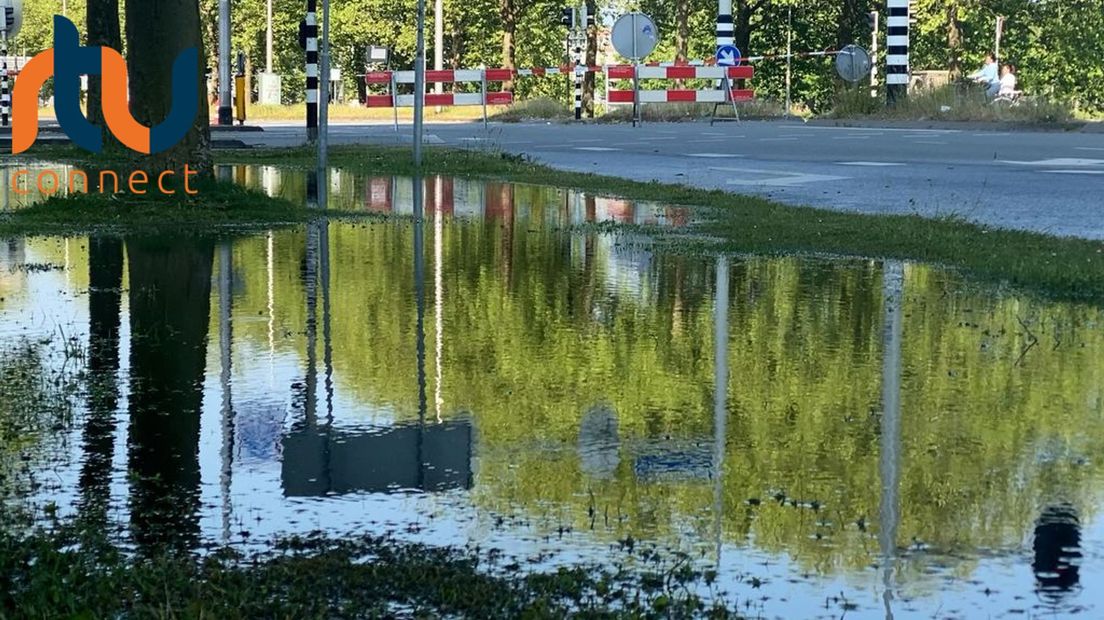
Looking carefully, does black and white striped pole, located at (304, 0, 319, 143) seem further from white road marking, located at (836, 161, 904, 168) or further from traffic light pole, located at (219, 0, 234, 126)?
traffic light pole, located at (219, 0, 234, 126)

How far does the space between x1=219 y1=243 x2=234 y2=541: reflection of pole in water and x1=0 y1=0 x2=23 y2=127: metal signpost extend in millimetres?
28226

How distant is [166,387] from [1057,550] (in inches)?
140

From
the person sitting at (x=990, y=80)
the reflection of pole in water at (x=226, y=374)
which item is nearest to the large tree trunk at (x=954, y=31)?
the person sitting at (x=990, y=80)

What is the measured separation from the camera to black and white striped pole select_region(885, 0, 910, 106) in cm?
3778

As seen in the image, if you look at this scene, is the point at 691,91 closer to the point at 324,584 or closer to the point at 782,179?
the point at 782,179

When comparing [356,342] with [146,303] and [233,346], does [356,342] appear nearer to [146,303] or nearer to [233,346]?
[233,346]

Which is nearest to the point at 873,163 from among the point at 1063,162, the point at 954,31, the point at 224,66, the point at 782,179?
the point at 1063,162

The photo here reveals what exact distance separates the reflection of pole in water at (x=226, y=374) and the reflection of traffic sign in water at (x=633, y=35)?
85.0ft

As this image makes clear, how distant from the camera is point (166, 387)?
7.16 m

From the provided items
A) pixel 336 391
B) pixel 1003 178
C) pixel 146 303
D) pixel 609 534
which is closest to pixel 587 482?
pixel 609 534

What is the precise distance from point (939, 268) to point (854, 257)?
0.76 metres

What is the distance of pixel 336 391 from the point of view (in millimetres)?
7129

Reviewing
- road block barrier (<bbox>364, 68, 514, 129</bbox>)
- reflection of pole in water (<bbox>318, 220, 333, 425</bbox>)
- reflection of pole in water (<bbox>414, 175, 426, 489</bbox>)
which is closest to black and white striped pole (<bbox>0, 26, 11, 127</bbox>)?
road block barrier (<bbox>364, 68, 514, 129</bbox>)

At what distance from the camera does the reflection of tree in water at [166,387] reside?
524 cm
